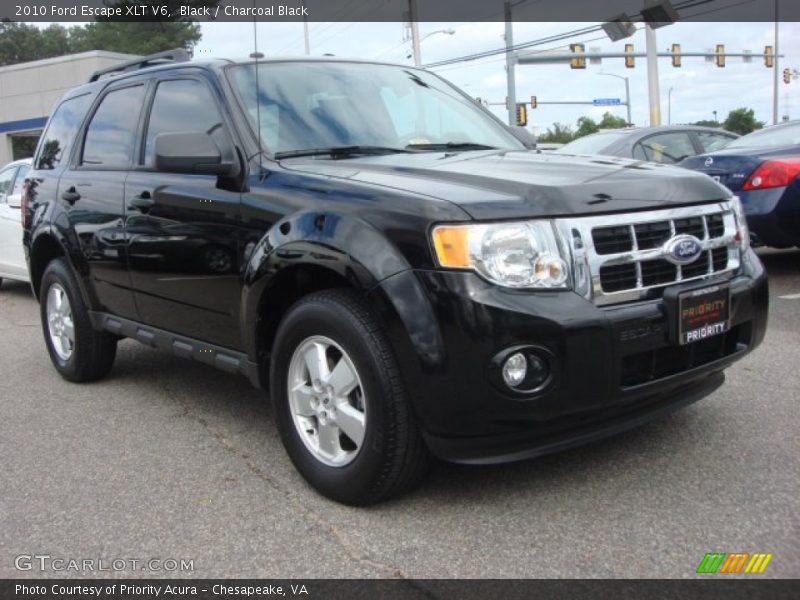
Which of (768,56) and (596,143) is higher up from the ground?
(768,56)

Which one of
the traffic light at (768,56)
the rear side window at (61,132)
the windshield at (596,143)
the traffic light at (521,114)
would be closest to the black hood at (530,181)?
the rear side window at (61,132)

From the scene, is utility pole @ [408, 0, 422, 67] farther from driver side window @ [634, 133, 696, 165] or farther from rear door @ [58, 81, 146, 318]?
rear door @ [58, 81, 146, 318]

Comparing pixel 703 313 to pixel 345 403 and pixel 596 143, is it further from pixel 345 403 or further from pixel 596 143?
pixel 596 143

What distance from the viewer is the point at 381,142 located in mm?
3898

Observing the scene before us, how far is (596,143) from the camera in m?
9.16

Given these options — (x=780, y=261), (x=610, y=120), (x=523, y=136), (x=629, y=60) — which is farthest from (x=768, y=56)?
(x=610, y=120)

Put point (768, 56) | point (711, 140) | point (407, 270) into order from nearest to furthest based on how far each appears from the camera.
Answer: point (407, 270)
point (711, 140)
point (768, 56)

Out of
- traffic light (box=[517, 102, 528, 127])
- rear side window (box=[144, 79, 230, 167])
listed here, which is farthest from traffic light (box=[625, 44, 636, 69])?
rear side window (box=[144, 79, 230, 167])

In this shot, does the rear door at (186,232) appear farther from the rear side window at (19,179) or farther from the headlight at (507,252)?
the rear side window at (19,179)

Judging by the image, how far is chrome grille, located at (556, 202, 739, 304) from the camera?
9.41 ft

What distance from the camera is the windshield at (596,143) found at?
8936 millimetres

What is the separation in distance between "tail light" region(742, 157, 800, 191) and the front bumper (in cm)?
475

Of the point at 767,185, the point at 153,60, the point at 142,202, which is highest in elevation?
the point at 153,60

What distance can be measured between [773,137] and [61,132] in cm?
643
